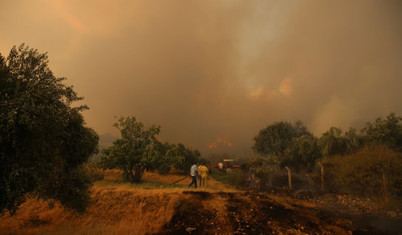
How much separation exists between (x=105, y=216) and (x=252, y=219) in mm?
9909

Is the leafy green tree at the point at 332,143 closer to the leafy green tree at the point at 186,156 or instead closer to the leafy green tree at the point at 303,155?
the leafy green tree at the point at 303,155

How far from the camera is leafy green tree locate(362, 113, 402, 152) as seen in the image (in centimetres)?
2692

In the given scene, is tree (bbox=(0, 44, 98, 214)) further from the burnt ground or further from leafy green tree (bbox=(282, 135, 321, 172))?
leafy green tree (bbox=(282, 135, 321, 172))

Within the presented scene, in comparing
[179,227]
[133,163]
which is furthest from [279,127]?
[179,227]

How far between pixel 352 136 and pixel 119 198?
1253 inches

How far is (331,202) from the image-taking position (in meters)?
18.5

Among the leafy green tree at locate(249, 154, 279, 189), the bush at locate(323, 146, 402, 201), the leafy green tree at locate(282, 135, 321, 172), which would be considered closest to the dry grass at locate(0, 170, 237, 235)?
the bush at locate(323, 146, 402, 201)

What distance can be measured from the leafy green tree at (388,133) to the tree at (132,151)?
28869mm

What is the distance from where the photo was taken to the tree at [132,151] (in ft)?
73.5

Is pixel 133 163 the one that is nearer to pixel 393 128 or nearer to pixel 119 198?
pixel 119 198

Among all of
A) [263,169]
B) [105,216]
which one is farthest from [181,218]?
[263,169]

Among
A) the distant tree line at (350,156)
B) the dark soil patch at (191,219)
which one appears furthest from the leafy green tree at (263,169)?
the dark soil patch at (191,219)

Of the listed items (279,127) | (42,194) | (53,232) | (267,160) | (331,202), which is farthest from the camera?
(279,127)

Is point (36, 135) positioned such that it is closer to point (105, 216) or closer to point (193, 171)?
point (105, 216)
